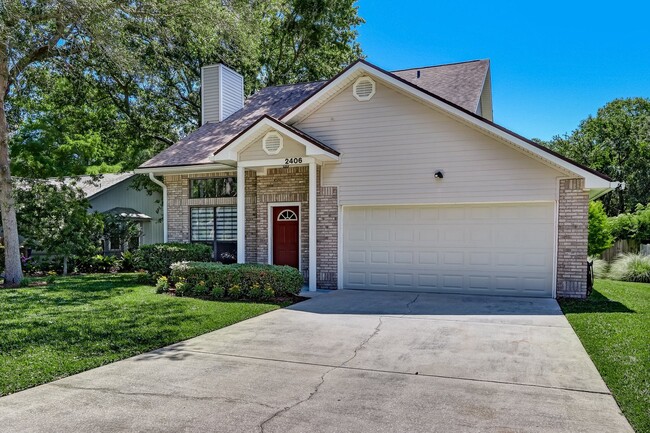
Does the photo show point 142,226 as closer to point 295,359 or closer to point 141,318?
point 141,318

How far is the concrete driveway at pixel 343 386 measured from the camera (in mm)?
4082

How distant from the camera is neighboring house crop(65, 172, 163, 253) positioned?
24.0m

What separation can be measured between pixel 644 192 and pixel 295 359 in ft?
119

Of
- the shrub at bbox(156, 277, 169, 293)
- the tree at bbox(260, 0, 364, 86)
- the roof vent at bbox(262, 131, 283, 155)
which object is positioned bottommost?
the shrub at bbox(156, 277, 169, 293)

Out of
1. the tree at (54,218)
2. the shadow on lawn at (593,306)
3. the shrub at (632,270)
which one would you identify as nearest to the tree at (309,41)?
the tree at (54,218)

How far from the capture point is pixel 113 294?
11.0 m

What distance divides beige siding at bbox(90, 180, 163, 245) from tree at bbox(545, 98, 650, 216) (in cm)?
2914

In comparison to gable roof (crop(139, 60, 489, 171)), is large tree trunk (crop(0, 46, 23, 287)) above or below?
below

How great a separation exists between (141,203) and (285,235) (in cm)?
1555

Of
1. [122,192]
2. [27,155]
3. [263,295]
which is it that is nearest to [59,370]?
[263,295]

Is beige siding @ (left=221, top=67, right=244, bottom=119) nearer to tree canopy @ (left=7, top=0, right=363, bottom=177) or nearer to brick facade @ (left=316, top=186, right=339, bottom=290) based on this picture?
tree canopy @ (left=7, top=0, right=363, bottom=177)

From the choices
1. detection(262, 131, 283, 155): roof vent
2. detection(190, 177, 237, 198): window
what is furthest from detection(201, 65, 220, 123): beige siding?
detection(262, 131, 283, 155): roof vent

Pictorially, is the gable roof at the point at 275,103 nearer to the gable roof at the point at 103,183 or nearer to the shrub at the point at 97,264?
the shrub at the point at 97,264

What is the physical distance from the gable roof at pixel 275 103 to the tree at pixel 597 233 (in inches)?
292
